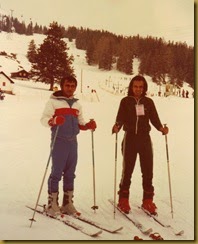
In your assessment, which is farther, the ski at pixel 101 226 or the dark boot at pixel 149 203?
the dark boot at pixel 149 203

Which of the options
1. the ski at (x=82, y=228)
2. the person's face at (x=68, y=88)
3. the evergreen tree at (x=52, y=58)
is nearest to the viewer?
the ski at (x=82, y=228)

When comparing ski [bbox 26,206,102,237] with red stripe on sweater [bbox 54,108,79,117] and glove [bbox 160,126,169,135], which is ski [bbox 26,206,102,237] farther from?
glove [bbox 160,126,169,135]

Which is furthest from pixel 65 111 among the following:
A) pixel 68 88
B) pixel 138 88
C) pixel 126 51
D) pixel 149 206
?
pixel 149 206

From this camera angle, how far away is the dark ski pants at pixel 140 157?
315 cm

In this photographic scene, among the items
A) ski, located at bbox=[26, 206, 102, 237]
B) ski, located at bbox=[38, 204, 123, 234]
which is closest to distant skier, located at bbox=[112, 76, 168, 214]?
ski, located at bbox=[38, 204, 123, 234]

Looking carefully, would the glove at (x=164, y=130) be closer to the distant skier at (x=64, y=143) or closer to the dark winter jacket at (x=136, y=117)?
the dark winter jacket at (x=136, y=117)

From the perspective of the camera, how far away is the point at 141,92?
126 inches

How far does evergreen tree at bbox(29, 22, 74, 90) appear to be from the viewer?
3.22m

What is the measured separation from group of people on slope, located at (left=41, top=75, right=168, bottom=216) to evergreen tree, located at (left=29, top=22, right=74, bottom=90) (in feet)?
0.38

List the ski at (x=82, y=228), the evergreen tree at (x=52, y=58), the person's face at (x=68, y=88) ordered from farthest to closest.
→ the evergreen tree at (x=52, y=58), the person's face at (x=68, y=88), the ski at (x=82, y=228)

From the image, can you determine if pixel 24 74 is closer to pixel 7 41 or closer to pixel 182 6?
pixel 7 41

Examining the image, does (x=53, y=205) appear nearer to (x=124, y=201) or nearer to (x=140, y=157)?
(x=124, y=201)

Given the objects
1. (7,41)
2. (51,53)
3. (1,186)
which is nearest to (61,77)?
(51,53)

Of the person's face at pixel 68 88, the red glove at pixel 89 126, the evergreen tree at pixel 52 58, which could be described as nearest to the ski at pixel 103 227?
the red glove at pixel 89 126
